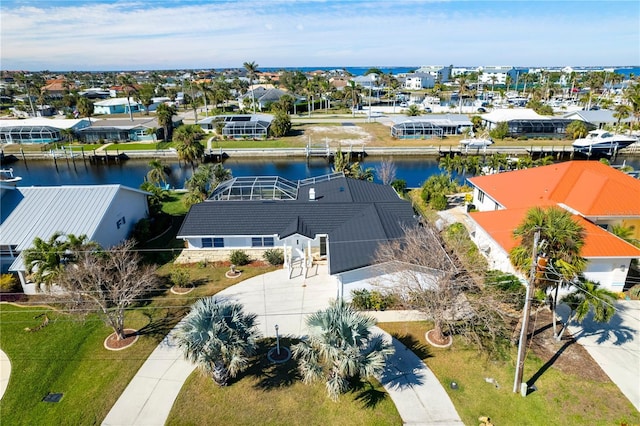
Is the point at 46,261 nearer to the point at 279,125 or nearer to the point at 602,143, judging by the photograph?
the point at 279,125

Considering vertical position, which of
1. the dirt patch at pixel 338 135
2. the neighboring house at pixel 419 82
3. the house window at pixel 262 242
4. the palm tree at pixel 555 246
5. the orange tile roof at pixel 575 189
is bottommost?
the house window at pixel 262 242

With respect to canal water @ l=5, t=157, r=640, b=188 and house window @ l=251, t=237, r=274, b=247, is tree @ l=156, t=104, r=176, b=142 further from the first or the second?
house window @ l=251, t=237, r=274, b=247

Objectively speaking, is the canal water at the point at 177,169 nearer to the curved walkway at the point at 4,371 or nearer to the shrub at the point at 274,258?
the shrub at the point at 274,258

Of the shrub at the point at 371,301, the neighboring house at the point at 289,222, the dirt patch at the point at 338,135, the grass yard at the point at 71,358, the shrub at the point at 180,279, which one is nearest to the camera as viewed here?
the grass yard at the point at 71,358

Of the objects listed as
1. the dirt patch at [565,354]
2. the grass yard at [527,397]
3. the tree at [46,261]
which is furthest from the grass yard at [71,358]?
the dirt patch at [565,354]

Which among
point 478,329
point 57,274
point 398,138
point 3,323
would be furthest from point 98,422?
point 398,138

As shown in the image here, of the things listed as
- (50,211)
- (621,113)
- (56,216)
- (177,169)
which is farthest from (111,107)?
(621,113)
